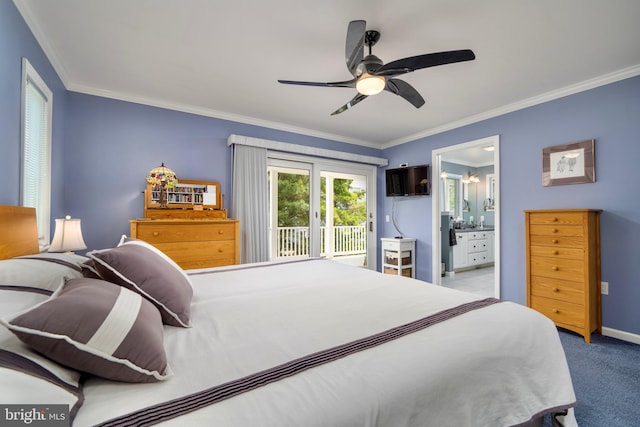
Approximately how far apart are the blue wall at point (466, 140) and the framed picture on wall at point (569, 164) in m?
0.06

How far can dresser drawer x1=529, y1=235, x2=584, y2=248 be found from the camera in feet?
8.42

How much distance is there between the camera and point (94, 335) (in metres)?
0.71

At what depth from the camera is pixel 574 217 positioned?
2.59m

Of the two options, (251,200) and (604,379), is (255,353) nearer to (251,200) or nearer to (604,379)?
(604,379)

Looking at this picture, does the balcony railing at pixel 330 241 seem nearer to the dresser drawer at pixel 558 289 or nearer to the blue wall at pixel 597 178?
the blue wall at pixel 597 178

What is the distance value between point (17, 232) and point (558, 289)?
13.9ft

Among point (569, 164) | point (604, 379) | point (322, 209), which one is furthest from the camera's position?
point (322, 209)

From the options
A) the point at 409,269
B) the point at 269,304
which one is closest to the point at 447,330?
the point at 269,304

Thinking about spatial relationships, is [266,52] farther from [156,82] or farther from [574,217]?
[574,217]

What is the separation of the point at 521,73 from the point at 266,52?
7.77ft

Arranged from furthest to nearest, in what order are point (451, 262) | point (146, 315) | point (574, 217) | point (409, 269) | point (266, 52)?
point (451, 262) < point (409, 269) < point (574, 217) < point (266, 52) < point (146, 315)

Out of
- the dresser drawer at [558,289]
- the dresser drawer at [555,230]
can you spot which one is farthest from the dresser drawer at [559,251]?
the dresser drawer at [558,289]

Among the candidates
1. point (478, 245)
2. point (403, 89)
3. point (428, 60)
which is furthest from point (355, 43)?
point (478, 245)

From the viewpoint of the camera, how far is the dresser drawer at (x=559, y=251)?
2.57 metres
